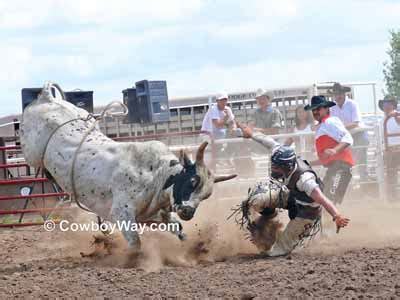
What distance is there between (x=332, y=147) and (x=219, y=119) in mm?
2889

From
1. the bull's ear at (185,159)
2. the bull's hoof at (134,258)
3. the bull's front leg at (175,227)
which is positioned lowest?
the bull's hoof at (134,258)

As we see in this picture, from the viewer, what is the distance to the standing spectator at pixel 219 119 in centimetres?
1086

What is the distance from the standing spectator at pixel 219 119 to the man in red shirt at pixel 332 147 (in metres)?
2.59

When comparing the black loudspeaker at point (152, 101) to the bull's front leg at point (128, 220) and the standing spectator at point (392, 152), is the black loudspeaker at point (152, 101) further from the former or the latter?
the bull's front leg at point (128, 220)

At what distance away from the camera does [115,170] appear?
7.15 m

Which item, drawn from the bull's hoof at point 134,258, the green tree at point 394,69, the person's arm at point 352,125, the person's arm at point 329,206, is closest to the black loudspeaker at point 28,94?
the bull's hoof at point 134,258

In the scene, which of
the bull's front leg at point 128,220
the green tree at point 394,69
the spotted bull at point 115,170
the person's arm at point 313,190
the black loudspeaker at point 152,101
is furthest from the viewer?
the green tree at point 394,69

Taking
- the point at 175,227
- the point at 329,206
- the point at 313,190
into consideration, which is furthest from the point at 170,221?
the point at 329,206

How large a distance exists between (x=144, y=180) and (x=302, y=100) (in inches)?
226

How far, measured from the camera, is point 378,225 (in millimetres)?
8664

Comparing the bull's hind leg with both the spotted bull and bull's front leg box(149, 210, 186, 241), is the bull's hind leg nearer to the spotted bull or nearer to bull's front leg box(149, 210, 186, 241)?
the spotted bull

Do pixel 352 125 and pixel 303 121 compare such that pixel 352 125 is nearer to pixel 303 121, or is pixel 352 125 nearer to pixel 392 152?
pixel 303 121

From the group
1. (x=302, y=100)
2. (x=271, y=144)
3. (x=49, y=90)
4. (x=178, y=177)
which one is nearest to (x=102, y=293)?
(x=178, y=177)

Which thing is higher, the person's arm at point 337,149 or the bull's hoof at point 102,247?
the person's arm at point 337,149
